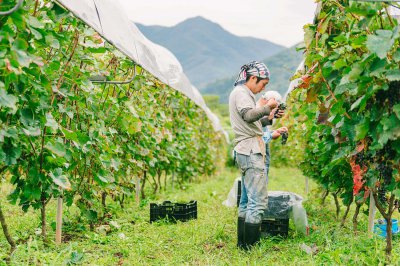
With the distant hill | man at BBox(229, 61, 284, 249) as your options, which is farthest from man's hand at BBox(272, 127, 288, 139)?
the distant hill

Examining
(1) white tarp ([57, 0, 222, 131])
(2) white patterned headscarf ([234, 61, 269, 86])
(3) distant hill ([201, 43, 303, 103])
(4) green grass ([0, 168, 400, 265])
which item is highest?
(3) distant hill ([201, 43, 303, 103])

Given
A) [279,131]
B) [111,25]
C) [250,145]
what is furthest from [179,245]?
[111,25]

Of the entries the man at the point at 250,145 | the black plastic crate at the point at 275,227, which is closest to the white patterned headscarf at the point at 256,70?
the man at the point at 250,145

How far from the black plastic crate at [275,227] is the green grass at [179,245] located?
4.0 inches

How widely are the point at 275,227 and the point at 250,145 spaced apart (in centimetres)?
97

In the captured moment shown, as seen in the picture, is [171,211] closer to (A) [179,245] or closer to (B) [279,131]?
(A) [179,245]

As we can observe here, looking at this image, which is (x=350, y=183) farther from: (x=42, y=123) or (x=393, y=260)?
(x=42, y=123)

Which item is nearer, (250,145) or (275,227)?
(250,145)

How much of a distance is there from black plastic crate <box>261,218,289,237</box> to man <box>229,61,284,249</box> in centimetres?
39

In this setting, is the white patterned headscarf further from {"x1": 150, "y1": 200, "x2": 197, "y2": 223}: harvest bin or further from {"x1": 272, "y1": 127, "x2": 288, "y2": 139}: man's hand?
{"x1": 150, "y1": 200, "x2": 197, "y2": 223}: harvest bin

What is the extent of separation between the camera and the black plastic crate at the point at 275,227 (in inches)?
188

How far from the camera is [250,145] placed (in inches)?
172

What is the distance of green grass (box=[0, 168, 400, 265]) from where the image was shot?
356cm

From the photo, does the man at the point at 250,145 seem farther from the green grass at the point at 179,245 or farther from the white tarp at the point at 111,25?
the white tarp at the point at 111,25
